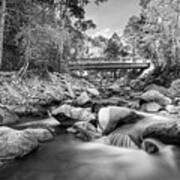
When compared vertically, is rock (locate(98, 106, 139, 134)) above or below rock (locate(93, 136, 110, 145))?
above

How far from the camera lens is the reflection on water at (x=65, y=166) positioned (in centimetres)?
324

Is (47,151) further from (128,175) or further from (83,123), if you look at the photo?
(128,175)

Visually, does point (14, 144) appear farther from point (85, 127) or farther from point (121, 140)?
point (121, 140)

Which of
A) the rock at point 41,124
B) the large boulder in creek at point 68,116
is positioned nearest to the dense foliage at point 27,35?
the rock at point 41,124

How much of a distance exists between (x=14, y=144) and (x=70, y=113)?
3.29 m

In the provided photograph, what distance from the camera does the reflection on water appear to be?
3.24m

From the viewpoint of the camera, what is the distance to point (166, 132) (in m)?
4.23

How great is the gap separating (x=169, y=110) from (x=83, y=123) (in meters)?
5.10

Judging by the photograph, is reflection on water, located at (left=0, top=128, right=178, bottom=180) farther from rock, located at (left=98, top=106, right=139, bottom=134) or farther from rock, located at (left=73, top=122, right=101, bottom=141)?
rock, located at (left=98, top=106, right=139, bottom=134)

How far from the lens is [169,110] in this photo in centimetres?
852

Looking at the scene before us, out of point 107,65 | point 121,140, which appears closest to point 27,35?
point 121,140

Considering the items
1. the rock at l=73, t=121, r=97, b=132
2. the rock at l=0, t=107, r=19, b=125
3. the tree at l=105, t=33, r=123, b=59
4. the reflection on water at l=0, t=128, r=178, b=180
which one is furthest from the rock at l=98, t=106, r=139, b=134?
the tree at l=105, t=33, r=123, b=59

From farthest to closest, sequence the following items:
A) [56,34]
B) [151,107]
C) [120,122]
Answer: [56,34] < [151,107] < [120,122]

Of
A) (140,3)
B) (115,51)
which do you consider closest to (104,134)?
(140,3)
